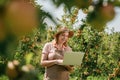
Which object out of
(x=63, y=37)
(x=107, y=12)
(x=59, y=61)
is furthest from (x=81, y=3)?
(x=63, y=37)

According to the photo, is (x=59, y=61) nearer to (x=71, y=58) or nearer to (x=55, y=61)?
(x=55, y=61)

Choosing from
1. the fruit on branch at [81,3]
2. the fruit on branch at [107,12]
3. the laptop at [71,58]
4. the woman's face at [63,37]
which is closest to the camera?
the fruit on branch at [107,12]

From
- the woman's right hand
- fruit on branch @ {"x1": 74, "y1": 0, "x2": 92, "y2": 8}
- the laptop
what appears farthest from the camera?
the woman's right hand

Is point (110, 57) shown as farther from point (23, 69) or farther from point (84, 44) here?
point (23, 69)

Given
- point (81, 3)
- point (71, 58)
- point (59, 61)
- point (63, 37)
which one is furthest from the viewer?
point (63, 37)

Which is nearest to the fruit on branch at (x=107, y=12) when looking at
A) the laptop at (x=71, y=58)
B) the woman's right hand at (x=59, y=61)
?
the laptop at (x=71, y=58)

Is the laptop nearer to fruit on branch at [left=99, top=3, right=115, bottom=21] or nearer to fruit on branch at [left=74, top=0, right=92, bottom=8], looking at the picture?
fruit on branch at [left=74, top=0, right=92, bottom=8]

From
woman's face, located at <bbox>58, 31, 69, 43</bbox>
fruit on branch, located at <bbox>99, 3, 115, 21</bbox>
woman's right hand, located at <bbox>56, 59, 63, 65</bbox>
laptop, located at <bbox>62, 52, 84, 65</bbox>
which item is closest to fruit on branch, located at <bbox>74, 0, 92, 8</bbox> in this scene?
fruit on branch, located at <bbox>99, 3, 115, 21</bbox>

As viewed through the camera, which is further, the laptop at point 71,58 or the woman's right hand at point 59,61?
the woman's right hand at point 59,61

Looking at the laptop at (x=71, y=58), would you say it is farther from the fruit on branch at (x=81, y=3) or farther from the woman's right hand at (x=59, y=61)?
the fruit on branch at (x=81, y=3)

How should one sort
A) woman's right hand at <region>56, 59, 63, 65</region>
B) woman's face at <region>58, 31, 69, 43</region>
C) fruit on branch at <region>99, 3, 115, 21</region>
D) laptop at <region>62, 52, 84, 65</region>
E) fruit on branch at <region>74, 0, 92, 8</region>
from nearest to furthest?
fruit on branch at <region>99, 3, 115, 21</region>, fruit on branch at <region>74, 0, 92, 8</region>, laptop at <region>62, 52, 84, 65</region>, woman's right hand at <region>56, 59, 63, 65</region>, woman's face at <region>58, 31, 69, 43</region>

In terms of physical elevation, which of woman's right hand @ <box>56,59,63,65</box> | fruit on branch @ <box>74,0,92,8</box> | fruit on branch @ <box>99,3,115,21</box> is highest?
fruit on branch @ <box>74,0,92,8</box>

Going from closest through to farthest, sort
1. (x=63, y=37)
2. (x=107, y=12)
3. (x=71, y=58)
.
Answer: (x=107, y=12) → (x=71, y=58) → (x=63, y=37)

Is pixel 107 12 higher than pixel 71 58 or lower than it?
higher
